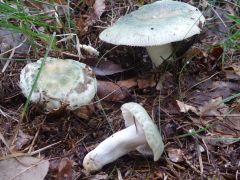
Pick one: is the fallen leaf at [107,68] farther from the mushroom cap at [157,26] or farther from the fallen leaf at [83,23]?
the fallen leaf at [83,23]

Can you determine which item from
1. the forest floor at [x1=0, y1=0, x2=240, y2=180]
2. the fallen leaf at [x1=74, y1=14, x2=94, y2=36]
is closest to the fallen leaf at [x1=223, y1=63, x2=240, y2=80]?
the forest floor at [x1=0, y1=0, x2=240, y2=180]

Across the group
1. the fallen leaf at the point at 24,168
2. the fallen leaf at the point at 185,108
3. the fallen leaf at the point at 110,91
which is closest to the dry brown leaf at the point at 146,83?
the fallen leaf at the point at 110,91

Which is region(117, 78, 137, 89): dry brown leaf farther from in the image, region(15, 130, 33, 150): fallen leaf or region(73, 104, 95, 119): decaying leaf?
region(15, 130, 33, 150): fallen leaf

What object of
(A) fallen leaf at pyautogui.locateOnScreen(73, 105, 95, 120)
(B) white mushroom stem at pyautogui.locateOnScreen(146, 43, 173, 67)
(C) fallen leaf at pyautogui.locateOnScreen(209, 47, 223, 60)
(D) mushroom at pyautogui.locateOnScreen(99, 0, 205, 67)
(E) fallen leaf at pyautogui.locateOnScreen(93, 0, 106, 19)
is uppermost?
(D) mushroom at pyautogui.locateOnScreen(99, 0, 205, 67)

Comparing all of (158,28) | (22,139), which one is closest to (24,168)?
(22,139)

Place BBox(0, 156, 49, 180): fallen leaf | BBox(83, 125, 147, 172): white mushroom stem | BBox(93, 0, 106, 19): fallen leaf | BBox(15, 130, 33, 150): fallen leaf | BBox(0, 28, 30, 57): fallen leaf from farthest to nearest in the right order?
BBox(93, 0, 106, 19): fallen leaf < BBox(0, 28, 30, 57): fallen leaf < BBox(15, 130, 33, 150): fallen leaf < BBox(83, 125, 147, 172): white mushroom stem < BBox(0, 156, 49, 180): fallen leaf
